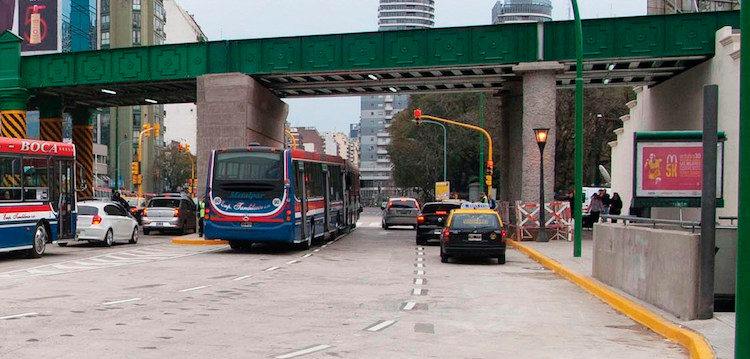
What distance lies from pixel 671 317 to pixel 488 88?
28.3m

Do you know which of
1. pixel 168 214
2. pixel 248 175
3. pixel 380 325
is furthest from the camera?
pixel 168 214

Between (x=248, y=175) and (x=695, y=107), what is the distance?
1773 centimetres

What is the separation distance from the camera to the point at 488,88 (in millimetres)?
38594

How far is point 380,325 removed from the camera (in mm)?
10703

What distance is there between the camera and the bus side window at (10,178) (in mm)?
20312

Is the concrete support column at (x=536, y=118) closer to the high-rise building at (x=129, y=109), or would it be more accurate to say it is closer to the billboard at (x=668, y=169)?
the billboard at (x=668, y=169)

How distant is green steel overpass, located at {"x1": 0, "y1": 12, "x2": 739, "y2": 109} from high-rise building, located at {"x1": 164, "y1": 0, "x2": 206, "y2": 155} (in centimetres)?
9308

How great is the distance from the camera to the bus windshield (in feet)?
77.7

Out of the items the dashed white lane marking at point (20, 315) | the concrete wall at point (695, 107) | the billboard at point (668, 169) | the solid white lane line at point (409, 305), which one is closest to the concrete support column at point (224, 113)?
the concrete wall at point (695, 107)

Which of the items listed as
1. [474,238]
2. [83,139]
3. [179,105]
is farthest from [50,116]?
[179,105]

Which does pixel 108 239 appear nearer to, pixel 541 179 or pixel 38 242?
pixel 38 242

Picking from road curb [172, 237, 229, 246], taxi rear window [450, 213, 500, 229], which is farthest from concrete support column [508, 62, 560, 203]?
road curb [172, 237, 229, 246]

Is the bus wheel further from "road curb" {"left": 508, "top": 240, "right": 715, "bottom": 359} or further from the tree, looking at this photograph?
the tree

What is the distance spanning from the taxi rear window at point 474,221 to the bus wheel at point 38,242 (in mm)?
11114
